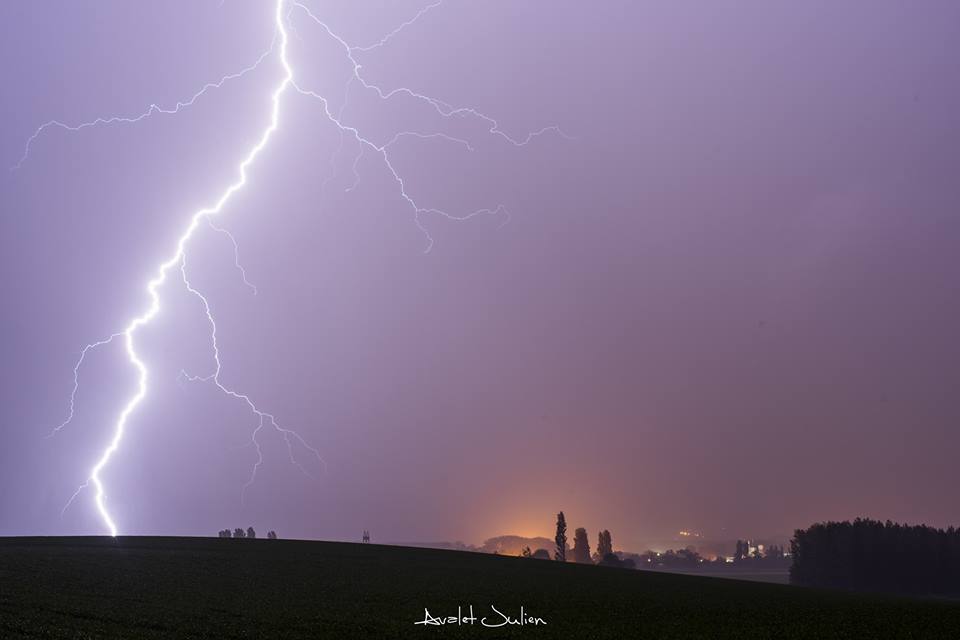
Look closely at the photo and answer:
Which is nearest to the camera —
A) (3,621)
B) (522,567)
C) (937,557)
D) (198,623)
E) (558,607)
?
(3,621)

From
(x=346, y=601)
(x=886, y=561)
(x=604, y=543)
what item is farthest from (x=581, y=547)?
(x=346, y=601)

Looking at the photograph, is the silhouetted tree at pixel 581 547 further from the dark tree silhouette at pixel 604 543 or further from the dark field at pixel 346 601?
the dark field at pixel 346 601

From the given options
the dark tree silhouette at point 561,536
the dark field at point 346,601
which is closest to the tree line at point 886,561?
the dark tree silhouette at point 561,536

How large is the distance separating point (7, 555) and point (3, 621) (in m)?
21.5

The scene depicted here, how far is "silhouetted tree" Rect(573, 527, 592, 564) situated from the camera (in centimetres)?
15262

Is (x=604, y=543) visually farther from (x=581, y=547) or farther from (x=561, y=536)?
(x=561, y=536)

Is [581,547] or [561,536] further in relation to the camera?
[581,547]

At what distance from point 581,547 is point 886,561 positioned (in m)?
70.4

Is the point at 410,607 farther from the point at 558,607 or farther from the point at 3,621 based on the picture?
the point at 3,621

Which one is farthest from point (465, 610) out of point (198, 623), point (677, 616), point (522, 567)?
point (522, 567)

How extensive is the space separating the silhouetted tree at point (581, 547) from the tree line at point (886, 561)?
56942mm

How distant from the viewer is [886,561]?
A: 92.2 m

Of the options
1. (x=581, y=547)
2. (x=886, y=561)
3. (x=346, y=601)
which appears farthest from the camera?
(x=581, y=547)

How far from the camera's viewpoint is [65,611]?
2230cm
